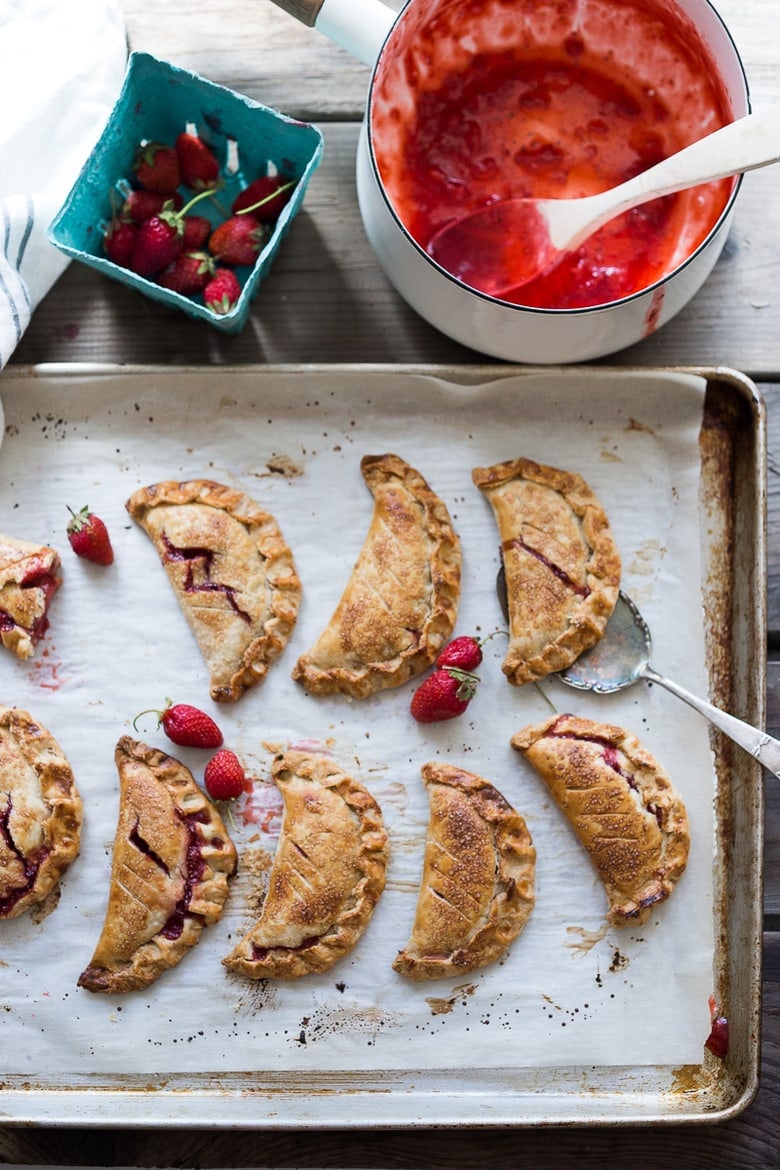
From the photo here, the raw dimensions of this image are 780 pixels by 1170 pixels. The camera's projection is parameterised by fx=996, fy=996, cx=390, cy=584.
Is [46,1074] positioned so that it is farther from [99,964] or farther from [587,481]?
[587,481]

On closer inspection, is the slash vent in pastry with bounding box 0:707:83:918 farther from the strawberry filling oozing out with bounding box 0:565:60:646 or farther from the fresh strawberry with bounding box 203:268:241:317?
the fresh strawberry with bounding box 203:268:241:317

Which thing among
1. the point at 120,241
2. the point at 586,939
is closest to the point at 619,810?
the point at 586,939

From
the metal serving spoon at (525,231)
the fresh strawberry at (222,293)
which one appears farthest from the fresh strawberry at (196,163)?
the metal serving spoon at (525,231)

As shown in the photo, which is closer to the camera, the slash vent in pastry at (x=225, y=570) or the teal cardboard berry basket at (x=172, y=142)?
the teal cardboard berry basket at (x=172, y=142)

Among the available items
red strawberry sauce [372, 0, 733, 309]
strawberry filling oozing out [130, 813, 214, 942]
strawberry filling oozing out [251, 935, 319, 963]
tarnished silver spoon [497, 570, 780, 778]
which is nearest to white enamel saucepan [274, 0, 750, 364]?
red strawberry sauce [372, 0, 733, 309]

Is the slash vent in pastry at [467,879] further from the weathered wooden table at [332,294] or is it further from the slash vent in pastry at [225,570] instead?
the weathered wooden table at [332,294]
